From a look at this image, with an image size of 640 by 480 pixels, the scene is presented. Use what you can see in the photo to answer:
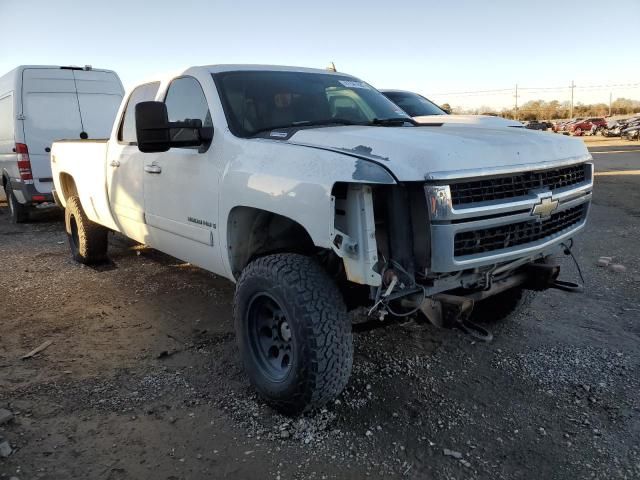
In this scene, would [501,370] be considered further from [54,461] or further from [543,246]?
[54,461]

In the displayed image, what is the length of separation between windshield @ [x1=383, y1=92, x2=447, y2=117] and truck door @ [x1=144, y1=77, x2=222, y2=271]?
5689mm

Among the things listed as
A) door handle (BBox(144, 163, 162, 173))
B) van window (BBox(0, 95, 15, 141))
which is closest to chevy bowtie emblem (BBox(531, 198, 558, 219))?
door handle (BBox(144, 163, 162, 173))

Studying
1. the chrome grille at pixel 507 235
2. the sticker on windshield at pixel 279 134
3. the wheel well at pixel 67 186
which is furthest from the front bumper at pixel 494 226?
the wheel well at pixel 67 186

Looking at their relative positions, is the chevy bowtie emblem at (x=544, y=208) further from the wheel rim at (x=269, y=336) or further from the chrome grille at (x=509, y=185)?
the wheel rim at (x=269, y=336)

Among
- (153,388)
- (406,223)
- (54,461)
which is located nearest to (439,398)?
A: (406,223)

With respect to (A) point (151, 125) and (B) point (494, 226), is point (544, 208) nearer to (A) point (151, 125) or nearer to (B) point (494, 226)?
(B) point (494, 226)

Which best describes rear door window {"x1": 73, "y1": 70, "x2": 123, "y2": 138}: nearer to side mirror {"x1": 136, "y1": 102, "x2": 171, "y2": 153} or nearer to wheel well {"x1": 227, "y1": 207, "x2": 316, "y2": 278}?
side mirror {"x1": 136, "y1": 102, "x2": 171, "y2": 153}

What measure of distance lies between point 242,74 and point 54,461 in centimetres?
274

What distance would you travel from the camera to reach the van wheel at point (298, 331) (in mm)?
2709

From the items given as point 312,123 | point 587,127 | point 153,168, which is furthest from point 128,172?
point 587,127

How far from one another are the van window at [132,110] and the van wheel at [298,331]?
2.28m

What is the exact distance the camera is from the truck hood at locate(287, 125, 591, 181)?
96.8 inches

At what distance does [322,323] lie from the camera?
2703 mm

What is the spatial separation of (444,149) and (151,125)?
1770mm
